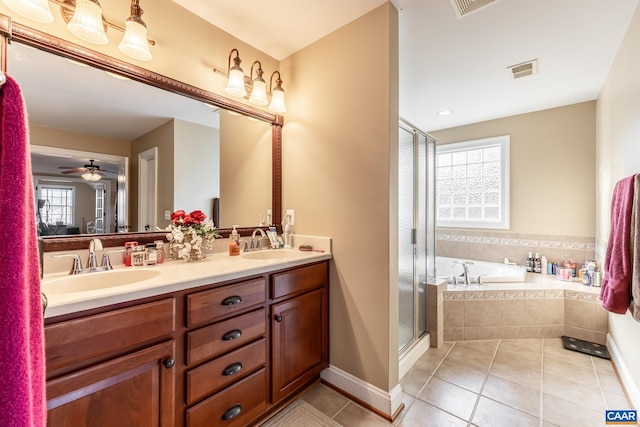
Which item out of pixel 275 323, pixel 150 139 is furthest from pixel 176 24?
pixel 275 323

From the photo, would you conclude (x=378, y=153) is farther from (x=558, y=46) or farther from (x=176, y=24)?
(x=558, y=46)

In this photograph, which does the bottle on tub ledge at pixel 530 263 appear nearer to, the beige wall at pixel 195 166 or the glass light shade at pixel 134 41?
the beige wall at pixel 195 166

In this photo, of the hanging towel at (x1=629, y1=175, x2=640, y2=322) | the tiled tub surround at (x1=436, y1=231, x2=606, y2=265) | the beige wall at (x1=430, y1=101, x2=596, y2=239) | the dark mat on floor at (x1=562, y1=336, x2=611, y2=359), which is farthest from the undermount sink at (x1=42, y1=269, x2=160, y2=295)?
the beige wall at (x1=430, y1=101, x2=596, y2=239)

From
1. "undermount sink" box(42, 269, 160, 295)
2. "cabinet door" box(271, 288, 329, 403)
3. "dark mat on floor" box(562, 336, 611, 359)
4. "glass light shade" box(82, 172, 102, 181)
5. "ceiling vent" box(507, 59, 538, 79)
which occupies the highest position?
"ceiling vent" box(507, 59, 538, 79)

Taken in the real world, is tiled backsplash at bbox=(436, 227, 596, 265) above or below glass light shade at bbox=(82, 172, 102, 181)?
below

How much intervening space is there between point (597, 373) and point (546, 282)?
0.93 m

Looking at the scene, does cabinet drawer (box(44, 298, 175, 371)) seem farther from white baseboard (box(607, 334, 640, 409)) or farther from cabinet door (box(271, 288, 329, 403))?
white baseboard (box(607, 334, 640, 409))

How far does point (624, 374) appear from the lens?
1.82 meters

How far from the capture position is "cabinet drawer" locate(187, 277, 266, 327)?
1184mm

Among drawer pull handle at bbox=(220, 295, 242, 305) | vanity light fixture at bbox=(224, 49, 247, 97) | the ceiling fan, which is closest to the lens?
drawer pull handle at bbox=(220, 295, 242, 305)

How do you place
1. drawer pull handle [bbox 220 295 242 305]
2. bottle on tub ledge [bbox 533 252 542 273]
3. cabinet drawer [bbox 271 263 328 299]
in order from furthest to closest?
bottle on tub ledge [bbox 533 252 542 273] → cabinet drawer [bbox 271 263 328 299] → drawer pull handle [bbox 220 295 242 305]

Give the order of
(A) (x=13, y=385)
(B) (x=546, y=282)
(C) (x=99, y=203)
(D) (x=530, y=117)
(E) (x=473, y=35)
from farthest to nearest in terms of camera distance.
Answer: (D) (x=530, y=117) → (B) (x=546, y=282) → (E) (x=473, y=35) → (C) (x=99, y=203) → (A) (x=13, y=385)

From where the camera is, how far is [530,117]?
10.6 ft

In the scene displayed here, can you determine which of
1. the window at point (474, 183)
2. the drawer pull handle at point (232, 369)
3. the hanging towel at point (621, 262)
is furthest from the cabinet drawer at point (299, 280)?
the window at point (474, 183)
